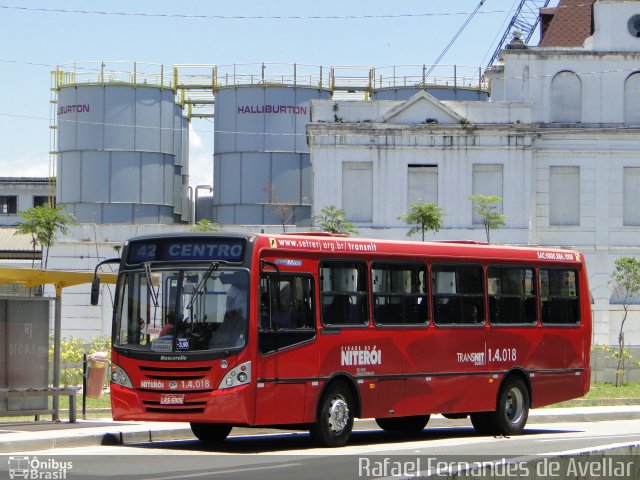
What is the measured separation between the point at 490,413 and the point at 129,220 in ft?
163

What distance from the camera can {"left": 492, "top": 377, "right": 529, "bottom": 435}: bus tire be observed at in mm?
22781

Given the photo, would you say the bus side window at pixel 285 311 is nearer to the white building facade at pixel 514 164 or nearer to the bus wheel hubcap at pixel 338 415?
the bus wheel hubcap at pixel 338 415

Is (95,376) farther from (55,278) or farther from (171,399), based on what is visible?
(171,399)

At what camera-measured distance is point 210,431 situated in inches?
798

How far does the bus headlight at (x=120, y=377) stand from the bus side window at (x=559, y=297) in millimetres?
7990

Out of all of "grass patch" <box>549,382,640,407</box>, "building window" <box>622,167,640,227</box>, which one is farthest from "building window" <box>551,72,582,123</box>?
"grass patch" <box>549,382,640,407</box>

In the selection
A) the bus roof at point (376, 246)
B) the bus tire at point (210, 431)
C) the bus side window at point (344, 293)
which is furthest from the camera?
the bus tire at point (210, 431)

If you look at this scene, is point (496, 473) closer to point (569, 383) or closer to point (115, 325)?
point (115, 325)

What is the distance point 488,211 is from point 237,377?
40.1 meters

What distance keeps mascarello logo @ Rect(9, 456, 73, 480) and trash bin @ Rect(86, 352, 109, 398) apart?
1438 cm

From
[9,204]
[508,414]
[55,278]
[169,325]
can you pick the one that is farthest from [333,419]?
[9,204]

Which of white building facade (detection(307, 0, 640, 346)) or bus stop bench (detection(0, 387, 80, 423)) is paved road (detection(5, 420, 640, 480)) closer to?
bus stop bench (detection(0, 387, 80, 423))

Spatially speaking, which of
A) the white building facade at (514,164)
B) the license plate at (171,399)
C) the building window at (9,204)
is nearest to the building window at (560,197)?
the white building facade at (514,164)

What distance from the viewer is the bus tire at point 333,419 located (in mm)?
19297
